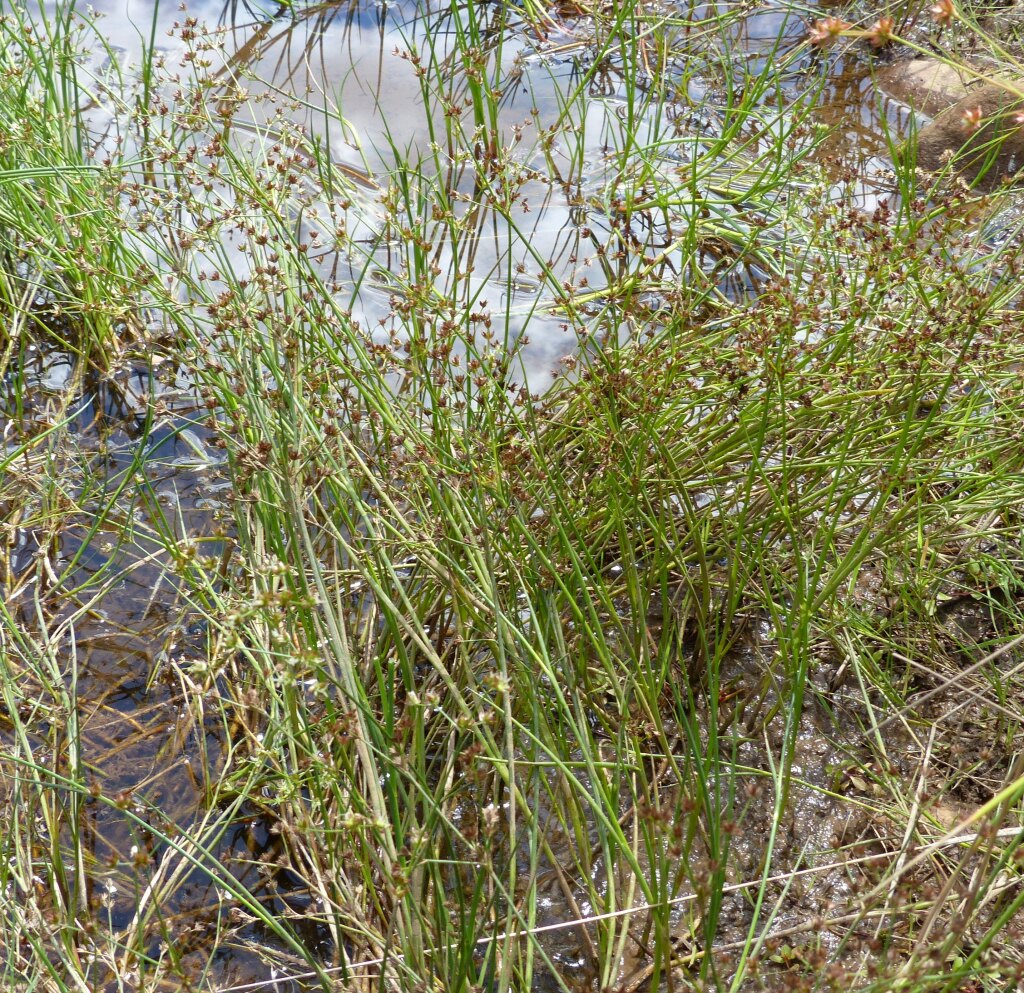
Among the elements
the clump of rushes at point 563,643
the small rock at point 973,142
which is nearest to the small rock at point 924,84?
the small rock at point 973,142

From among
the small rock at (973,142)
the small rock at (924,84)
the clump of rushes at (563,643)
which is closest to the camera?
the clump of rushes at (563,643)

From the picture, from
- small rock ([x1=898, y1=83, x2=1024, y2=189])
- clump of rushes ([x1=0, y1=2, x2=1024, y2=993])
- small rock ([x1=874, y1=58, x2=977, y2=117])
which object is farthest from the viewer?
small rock ([x1=874, y1=58, x2=977, y2=117])

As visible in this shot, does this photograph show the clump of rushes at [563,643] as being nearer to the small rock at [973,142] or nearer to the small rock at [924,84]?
the small rock at [973,142]

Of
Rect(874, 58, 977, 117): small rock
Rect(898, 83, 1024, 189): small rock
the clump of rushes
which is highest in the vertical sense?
Rect(874, 58, 977, 117): small rock

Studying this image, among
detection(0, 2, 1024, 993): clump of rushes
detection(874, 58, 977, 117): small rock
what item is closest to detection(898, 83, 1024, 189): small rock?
detection(874, 58, 977, 117): small rock

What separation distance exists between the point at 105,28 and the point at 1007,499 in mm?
4099

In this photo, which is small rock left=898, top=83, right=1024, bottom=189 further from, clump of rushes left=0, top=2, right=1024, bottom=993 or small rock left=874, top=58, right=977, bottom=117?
clump of rushes left=0, top=2, right=1024, bottom=993

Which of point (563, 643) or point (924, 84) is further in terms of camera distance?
point (924, 84)

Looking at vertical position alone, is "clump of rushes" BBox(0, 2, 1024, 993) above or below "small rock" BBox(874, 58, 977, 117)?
below

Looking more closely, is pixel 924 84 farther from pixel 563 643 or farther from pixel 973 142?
pixel 563 643

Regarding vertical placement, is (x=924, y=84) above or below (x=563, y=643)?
above

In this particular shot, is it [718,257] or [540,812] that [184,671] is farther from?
[718,257]

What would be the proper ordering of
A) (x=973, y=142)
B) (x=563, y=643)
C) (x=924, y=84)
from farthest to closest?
1. (x=924, y=84)
2. (x=973, y=142)
3. (x=563, y=643)

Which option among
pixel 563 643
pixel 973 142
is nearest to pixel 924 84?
pixel 973 142
